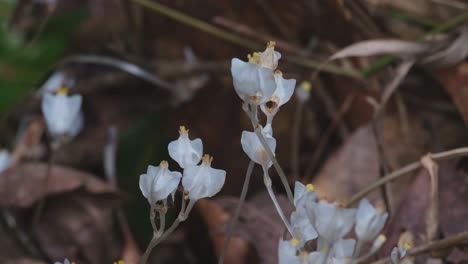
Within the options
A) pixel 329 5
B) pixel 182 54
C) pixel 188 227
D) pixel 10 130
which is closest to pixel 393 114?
pixel 329 5

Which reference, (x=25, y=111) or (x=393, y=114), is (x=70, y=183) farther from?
(x=393, y=114)

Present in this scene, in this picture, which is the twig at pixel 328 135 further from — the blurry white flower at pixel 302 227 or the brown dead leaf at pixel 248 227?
the blurry white flower at pixel 302 227

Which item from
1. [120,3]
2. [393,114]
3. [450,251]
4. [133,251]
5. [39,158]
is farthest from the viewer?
[120,3]

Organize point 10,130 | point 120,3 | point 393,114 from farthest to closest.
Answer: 1. point 120,3
2. point 10,130
3. point 393,114

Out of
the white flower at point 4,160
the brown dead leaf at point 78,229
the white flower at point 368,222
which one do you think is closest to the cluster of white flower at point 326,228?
the white flower at point 368,222

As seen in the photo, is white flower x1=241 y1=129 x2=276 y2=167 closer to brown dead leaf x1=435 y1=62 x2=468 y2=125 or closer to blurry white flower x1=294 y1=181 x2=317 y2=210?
blurry white flower x1=294 y1=181 x2=317 y2=210

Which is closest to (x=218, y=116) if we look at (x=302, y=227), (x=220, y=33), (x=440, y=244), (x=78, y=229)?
(x=220, y=33)

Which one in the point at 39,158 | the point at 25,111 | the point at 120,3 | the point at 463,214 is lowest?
the point at 463,214
